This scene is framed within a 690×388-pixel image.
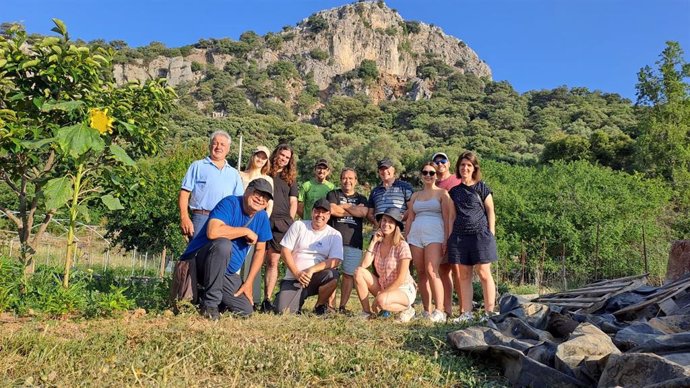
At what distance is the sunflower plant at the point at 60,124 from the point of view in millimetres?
3404

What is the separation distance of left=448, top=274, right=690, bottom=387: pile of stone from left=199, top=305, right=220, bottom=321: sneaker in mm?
1609

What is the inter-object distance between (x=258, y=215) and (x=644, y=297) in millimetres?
3157

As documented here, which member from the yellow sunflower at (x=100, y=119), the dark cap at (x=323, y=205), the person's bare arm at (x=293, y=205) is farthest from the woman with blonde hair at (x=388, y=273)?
the yellow sunflower at (x=100, y=119)

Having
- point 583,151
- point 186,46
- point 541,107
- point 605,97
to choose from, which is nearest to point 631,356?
point 583,151

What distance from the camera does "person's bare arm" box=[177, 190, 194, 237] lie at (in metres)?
4.21

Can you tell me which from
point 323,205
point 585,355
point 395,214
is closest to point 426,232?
point 395,214

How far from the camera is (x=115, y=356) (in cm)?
238

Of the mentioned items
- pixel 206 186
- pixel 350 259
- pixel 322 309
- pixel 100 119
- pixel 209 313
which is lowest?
pixel 322 309

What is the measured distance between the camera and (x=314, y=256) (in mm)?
4621

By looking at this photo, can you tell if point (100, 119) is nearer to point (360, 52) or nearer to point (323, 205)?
point (323, 205)

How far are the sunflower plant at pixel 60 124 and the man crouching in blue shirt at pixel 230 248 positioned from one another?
73 centimetres

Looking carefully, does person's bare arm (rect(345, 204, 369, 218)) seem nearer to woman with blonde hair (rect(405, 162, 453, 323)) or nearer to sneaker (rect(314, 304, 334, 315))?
woman with blonde hair (rect(405, 162, 453, 323))

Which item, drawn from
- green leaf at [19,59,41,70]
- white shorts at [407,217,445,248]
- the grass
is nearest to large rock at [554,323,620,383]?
the grass

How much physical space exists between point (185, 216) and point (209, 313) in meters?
1.01
